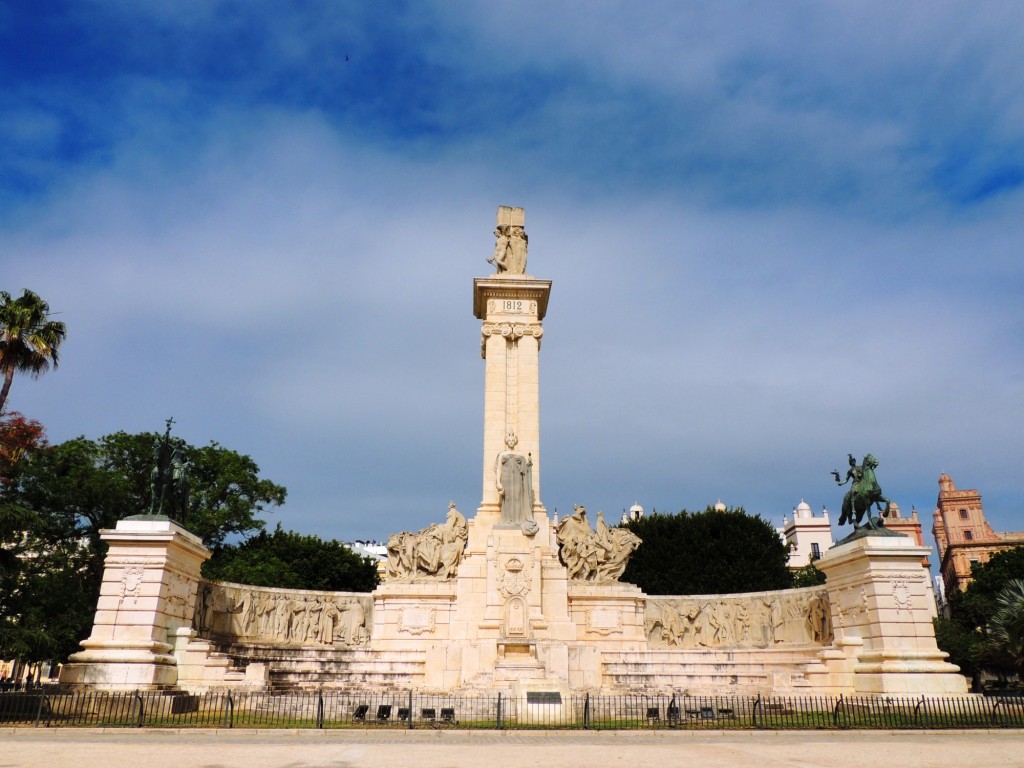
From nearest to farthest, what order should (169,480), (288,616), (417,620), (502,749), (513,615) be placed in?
(502,749)
(169,480)
(513,615)
(417,620)
(288,616)

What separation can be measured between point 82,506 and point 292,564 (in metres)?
12.0

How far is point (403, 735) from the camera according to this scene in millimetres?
13328

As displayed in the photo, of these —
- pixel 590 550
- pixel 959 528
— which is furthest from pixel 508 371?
pixel 959 528

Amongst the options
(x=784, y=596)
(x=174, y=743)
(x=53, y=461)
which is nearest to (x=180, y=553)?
(x=174, y=743)

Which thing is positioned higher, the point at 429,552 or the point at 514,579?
the point at 429,552

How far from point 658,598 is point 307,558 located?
2283 cm

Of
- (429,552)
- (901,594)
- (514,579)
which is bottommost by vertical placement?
(901,594)

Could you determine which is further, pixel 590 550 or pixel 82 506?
pixel 82 506

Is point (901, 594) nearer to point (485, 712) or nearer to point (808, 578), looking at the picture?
point (485, 712)

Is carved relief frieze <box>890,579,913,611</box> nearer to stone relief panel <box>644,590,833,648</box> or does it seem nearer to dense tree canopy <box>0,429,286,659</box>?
stone relief panel <box>644,590,833,648</box>

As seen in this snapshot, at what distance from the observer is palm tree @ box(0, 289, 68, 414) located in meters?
23.2

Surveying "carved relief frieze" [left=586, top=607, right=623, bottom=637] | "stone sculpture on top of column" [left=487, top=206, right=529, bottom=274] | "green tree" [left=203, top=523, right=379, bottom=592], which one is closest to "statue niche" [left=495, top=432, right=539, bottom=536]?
"carved relief frieze" [left=586, top=607, right=623, bottom=637]

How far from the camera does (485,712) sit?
17.2 meters

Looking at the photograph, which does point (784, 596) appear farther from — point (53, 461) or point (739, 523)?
point (53, 461)
